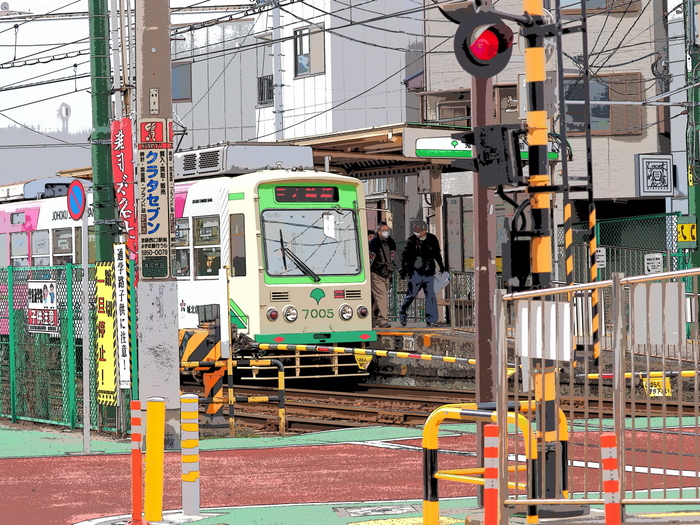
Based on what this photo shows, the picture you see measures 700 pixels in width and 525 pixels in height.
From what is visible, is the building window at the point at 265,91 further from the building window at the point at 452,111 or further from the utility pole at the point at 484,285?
the utility pole at the point at 484,285

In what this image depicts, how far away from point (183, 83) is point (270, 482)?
36068mm

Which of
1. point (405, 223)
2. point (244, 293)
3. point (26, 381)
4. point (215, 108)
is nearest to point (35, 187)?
point (244, 293)

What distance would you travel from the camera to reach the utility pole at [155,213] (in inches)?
489

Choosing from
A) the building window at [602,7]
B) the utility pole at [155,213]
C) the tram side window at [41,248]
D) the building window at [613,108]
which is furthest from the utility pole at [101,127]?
the building window at [602,7]

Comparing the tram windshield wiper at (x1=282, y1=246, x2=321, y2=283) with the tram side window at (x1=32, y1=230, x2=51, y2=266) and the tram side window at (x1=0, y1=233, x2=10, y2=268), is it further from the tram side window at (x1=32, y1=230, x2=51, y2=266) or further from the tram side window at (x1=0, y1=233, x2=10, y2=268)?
the tram side window at (x1=0, y1=233, x2=10, y2=268)

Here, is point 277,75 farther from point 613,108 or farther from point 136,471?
point 136,471

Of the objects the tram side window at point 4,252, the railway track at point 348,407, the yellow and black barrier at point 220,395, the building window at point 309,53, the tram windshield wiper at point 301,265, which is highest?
the building window at point 309,53

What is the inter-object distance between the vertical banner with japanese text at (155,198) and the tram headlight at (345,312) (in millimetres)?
8884

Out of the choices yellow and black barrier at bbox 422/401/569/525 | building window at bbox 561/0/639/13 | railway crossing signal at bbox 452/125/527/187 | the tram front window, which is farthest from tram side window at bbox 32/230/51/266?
yellow and black barrier at bbox 422/401/569/525

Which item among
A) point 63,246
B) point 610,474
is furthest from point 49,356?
point 610,474

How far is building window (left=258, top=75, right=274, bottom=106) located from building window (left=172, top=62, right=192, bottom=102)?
2.93m

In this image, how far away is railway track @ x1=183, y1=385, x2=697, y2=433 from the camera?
56.5ft

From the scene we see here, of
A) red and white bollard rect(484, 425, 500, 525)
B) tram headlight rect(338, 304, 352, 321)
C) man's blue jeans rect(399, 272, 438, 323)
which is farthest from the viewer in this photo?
man's blue jeans rect(399, 272, 438, 323)

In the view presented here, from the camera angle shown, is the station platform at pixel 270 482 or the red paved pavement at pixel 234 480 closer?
the station platform at pixel 270 482
